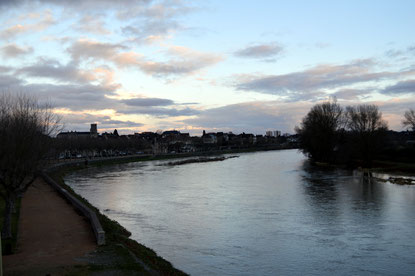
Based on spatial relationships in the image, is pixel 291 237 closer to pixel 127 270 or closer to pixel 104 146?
pixel 127 270

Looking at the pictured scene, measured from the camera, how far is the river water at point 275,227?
15.3 meters

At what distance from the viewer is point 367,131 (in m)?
64.4

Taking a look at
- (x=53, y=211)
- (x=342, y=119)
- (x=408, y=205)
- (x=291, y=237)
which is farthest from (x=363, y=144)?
(x=53, y=211)

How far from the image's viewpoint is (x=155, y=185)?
144 ft

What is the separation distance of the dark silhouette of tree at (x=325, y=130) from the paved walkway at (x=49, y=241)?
56721mm

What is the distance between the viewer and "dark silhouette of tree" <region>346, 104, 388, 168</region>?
62647 mm

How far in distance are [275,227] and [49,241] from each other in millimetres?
11636

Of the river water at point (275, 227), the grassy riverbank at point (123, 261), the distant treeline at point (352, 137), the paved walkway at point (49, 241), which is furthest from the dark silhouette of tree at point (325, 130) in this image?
the grassy riverbank at point (123, 261)

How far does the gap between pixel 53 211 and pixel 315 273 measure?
51.8ft

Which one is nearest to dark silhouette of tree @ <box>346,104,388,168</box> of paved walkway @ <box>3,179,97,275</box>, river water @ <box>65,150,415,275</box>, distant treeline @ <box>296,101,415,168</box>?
distant treeline @ <box>296,101,415,168</box>

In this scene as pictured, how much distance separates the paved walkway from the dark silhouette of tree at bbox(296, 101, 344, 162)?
56.7 m

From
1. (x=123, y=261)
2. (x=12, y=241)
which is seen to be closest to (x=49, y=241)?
(x=12, y=241)

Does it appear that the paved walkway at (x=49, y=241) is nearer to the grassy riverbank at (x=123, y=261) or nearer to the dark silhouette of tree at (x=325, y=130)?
the grassy riverbank at (x=123, y=261)

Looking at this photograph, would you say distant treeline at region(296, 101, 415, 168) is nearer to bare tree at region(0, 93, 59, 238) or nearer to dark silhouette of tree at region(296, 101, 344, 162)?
dark silhouette of tree at region(296, 101, 344, 162)
